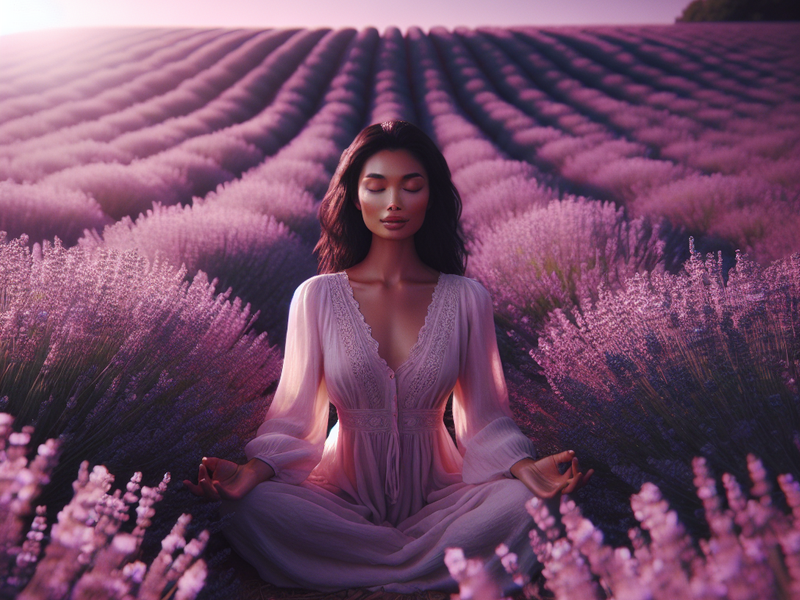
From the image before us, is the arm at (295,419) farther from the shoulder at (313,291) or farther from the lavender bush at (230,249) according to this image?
the lavender bush at (230,249)

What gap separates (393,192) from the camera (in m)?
1.27

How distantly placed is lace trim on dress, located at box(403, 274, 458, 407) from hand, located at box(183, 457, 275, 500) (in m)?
0.35

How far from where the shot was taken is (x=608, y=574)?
62 cm

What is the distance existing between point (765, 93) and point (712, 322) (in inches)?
66.0

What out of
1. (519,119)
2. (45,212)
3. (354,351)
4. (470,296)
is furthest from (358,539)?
(519,119)

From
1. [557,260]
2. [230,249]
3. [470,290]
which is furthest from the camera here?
[230,249]

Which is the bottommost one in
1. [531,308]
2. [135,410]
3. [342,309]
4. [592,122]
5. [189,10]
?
[531,308]

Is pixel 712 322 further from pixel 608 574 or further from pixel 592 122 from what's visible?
pixel 592 122

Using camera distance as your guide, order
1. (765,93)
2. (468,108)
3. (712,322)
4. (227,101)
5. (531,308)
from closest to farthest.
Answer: (712,322), (531,308), (765,93), (227,101), (468,108)

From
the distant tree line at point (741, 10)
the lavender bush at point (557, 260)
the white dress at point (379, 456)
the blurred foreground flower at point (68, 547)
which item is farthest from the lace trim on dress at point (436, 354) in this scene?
the distant tree line at point (741, 10)

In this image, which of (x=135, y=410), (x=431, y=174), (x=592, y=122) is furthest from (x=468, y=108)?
(x=135, y=410)

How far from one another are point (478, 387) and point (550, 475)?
0.95 ft

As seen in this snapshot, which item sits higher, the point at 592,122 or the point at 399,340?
the point at 592,122

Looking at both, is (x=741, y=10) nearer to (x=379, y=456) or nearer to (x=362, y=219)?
(x=362, y=219)
